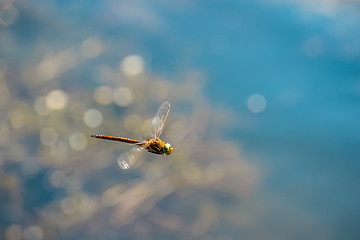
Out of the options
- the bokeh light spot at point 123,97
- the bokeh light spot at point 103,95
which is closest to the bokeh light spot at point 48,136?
the bokeh light spot at point 103,95

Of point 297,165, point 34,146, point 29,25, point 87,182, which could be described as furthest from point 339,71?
point 29,25

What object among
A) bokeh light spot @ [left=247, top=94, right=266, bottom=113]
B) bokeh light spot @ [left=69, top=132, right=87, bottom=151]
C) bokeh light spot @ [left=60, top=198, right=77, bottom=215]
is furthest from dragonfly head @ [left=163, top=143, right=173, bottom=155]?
bokeh light spot @ [left=247, top=94, right=266, bottom=113]

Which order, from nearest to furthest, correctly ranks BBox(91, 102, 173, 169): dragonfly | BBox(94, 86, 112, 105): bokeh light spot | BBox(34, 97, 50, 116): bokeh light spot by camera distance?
BBox(91, 102, 173, 169): dragonfly
BBox(34, 97, 50, 116): bokeh light spot
BBox(94, 86, 112, 105): bokeh light spot

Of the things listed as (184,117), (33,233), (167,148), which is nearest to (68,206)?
(33,233)

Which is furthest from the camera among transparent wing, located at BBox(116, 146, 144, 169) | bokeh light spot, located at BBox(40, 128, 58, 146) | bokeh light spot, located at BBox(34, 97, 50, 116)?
bokeh light spot, located at BBox(34, 97, 50, 116)

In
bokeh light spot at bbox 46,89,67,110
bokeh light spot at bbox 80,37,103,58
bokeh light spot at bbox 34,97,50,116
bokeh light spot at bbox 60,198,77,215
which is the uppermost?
bokeh light spot at bbox 80,37,103,58

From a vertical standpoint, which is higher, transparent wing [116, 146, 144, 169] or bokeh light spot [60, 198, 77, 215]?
bokeh light spot [60, 198, 77, 215]

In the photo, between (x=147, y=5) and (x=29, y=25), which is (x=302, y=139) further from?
(x=29, y=25)

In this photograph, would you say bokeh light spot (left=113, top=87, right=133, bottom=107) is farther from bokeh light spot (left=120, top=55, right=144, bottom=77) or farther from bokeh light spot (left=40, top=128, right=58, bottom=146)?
bokeh light spot (left=40, top=128, right=58, bottom=146)

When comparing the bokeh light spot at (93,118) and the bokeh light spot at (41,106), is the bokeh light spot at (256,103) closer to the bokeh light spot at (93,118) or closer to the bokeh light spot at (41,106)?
the bokeh light spot at (93,118)
